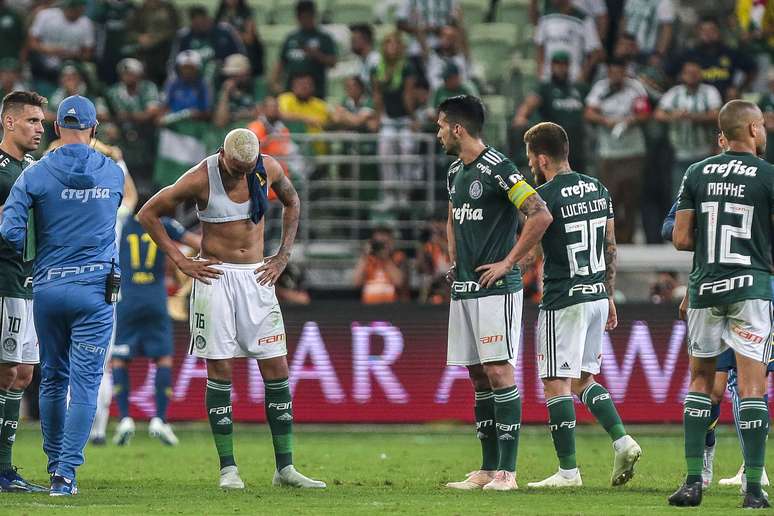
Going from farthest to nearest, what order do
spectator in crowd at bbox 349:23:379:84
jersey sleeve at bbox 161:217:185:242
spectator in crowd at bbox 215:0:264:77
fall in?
1. spectator in crowd at bbox 215:0:264:77
2. spectator in crowd at bbox 349:23:379:84
3. jersey sleeve at bbox 161:217:185:242

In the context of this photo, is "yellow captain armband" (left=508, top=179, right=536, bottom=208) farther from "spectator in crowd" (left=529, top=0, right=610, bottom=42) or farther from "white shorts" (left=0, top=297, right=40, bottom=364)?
"spectator in crowd" (left=529, top=0, right=610, bottom=42)

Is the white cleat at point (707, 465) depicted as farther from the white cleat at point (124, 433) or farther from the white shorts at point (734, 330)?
the white cleat at point (124, 433)

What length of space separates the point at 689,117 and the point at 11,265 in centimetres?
1245

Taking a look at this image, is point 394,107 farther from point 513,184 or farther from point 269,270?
point 513,184

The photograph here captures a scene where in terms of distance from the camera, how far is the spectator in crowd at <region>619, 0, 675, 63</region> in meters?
23.8

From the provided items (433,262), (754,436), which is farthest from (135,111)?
(754,436)

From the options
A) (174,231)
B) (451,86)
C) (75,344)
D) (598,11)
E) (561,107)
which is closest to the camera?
(75,344)

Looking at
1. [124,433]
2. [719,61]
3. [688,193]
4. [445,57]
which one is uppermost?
[445,57]

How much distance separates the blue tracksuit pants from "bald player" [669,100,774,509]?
423 cm

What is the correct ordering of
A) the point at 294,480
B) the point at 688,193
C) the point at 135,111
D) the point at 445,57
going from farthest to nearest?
the point at 445,57 < the point at 135,111 < the point at 294,480 < the point at 688,193

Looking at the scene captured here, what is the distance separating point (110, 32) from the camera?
24.6 meters

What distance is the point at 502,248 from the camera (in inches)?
435

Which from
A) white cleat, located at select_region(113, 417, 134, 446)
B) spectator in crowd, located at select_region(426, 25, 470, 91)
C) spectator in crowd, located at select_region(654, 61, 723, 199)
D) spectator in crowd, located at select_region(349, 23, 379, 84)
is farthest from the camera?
spectator in crowd, located at select_region(349, 23, 379, 84)

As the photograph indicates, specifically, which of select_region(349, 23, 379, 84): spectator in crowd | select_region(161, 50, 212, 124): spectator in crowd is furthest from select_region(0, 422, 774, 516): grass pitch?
select_region(349, 23, 379, 84): spectator in crowd
